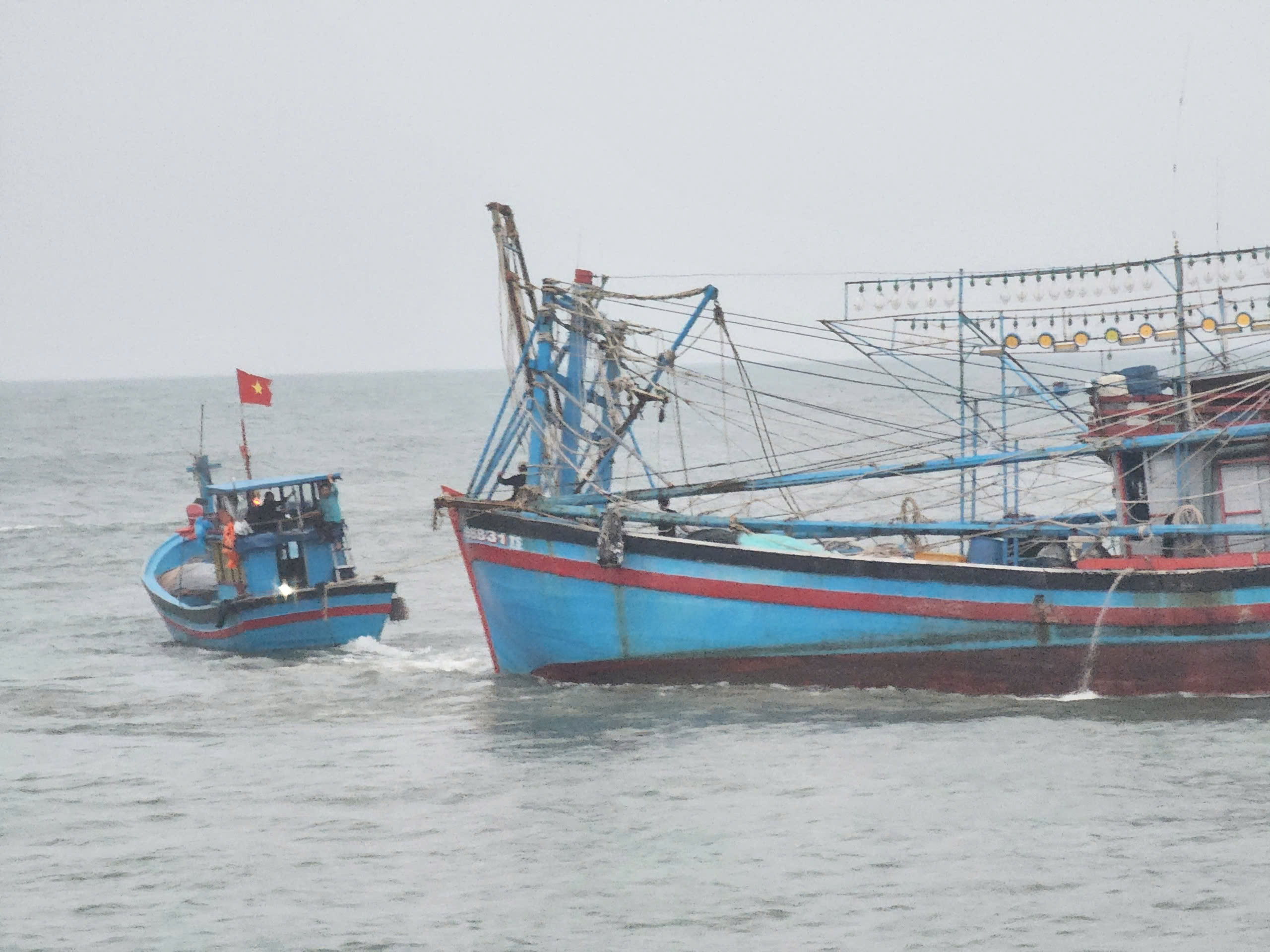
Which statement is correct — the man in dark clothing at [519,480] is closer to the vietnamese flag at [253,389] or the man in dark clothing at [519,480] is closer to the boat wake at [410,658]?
the boat wake at [410,658]

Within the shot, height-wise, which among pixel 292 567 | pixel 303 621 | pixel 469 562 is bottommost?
pixel 303 621

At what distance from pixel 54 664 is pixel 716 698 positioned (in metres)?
14.0

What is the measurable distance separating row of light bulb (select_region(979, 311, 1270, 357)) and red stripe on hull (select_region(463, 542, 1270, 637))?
166 inches

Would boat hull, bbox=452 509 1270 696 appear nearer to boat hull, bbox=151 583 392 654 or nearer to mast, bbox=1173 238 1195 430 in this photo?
mast, bbox=1173 238 1195 430

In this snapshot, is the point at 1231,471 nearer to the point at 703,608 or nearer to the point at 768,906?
the point at 703,608

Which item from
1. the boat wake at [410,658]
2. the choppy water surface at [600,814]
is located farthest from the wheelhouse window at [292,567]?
the choppy water surface at [600,814]

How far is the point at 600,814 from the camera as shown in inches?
774

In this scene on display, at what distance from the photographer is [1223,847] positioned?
1766cm

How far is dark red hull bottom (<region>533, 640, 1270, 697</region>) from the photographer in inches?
968

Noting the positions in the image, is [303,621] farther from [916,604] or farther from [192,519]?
[916,604]

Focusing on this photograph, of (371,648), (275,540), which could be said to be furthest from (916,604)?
(275,540)

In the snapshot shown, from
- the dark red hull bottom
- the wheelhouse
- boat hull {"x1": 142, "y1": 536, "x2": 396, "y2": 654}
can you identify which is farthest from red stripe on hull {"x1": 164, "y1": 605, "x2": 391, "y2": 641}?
the dark red hull bottom

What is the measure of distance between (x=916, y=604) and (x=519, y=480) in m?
6.61

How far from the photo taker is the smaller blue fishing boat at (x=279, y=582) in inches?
1275
